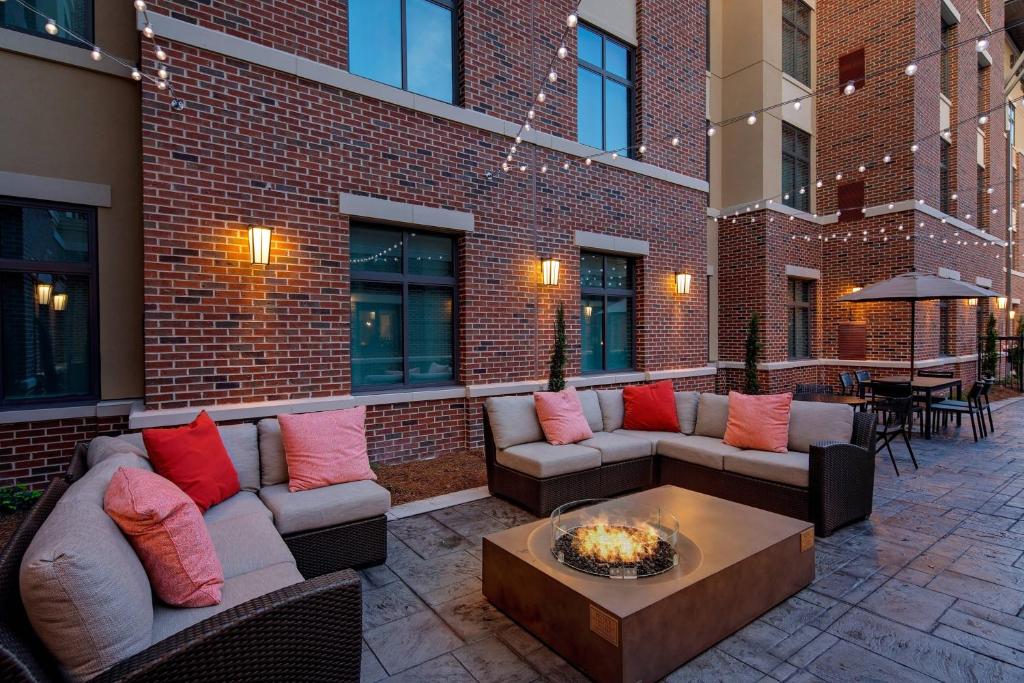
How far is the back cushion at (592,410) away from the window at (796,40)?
965cm

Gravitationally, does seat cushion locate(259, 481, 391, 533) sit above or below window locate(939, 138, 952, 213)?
below

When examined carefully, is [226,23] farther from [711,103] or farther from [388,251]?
[711,103]

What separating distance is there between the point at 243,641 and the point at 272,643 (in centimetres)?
11

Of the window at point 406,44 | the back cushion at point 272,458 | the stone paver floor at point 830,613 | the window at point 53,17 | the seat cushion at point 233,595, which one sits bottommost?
the stone paver floor at point 830,613

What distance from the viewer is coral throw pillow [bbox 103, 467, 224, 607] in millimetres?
1998

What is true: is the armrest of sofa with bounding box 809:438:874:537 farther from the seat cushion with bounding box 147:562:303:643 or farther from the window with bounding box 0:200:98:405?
the window with bounding box 0:200:98:405

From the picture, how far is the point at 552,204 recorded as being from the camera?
713cm

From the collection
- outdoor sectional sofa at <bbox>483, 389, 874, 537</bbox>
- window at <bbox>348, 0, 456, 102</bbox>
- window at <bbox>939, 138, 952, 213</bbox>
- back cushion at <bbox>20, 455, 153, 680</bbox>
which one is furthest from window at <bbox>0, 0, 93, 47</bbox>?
window at <bbox>939, 138, 952, 213</bbox>

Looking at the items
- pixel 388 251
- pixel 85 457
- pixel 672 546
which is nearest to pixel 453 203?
pixel 388 251

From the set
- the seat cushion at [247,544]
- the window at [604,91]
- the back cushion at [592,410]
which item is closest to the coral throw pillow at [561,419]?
the back cushion at [592,410]

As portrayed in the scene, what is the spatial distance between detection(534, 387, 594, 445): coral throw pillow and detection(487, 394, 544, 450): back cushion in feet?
0.26

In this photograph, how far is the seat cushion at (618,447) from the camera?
189 inches

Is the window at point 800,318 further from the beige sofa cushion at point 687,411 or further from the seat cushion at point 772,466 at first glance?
the seat cushion at point 772,466

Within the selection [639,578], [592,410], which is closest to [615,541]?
[639,578]
